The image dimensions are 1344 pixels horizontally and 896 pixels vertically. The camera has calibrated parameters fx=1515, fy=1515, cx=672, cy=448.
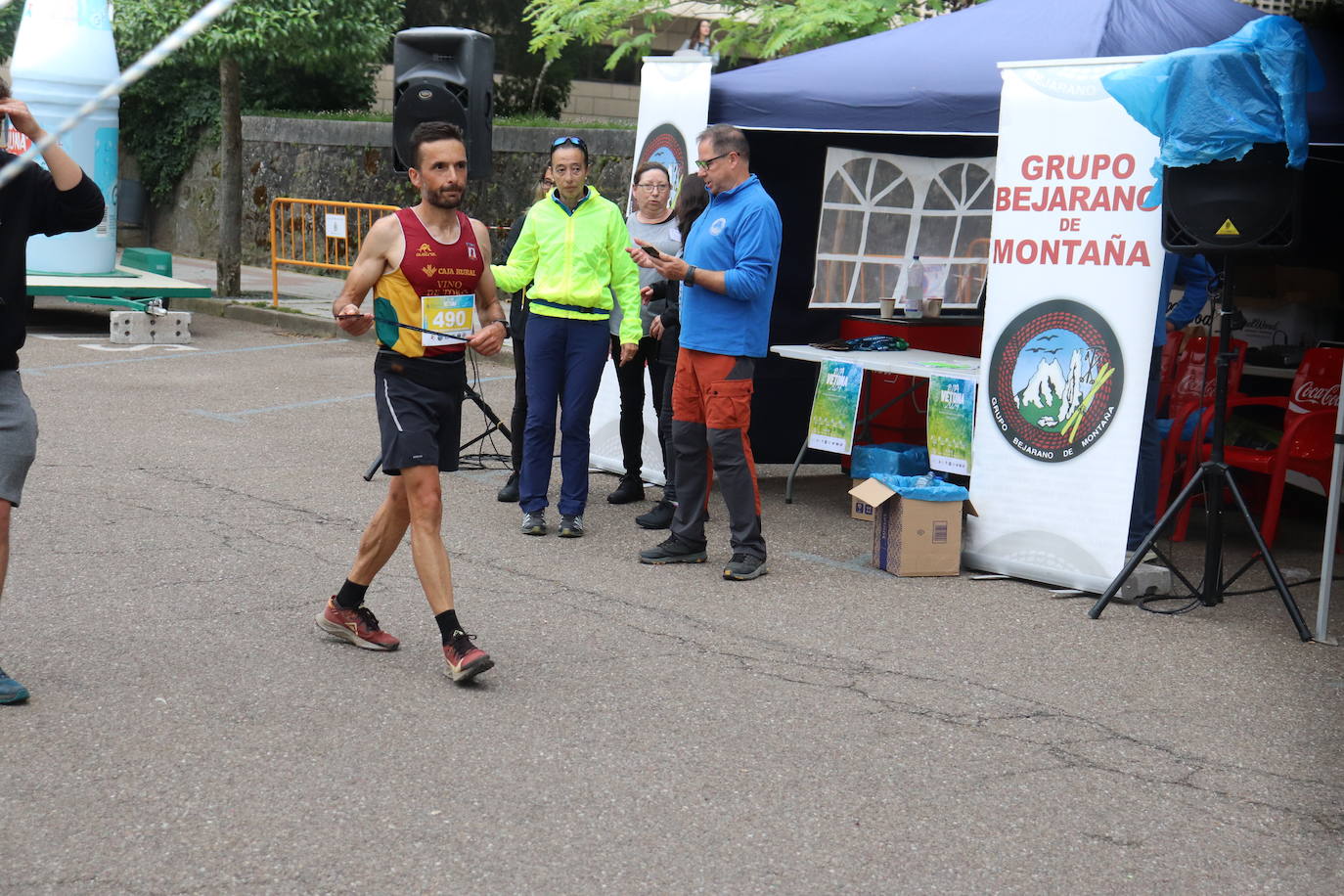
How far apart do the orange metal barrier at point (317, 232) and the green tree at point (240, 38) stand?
0.57 meters

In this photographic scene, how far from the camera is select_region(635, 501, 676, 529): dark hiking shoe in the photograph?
762 cm

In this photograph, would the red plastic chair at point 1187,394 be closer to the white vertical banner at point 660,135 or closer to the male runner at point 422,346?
the white vertical banner at point 660,135

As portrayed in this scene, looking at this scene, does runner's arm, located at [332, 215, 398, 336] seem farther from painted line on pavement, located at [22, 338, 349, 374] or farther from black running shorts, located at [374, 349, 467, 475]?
painted line on pavement, located at [22, 338, 349, 374]

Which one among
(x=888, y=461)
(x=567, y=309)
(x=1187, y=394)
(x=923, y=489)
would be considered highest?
(x=567, y=309)

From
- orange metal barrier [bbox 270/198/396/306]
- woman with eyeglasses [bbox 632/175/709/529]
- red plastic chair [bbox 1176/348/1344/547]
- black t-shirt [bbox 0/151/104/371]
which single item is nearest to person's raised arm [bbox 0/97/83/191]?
black t-shirt [bbox 0/151/104/371]

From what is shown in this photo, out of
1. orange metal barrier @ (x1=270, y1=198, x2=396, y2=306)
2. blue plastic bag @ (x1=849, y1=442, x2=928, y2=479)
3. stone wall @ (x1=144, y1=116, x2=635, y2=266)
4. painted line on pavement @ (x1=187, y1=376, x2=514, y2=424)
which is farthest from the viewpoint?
stone wall @ (x1=144, y1=116, x2=635, y2=266)

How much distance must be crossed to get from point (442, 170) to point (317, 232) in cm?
1361

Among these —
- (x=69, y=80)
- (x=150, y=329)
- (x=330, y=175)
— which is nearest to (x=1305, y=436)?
(x=150, y=329)

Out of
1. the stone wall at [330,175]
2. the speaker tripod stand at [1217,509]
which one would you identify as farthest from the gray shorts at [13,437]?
the stone wall at [330,175]

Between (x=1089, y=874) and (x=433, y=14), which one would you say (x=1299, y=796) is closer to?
(x=1089, y=874)

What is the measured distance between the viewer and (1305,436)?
734cm

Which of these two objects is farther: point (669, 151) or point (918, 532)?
point (669, 151)

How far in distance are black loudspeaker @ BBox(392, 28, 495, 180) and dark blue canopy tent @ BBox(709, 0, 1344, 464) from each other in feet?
6.32

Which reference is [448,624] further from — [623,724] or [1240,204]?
[1240,204]
